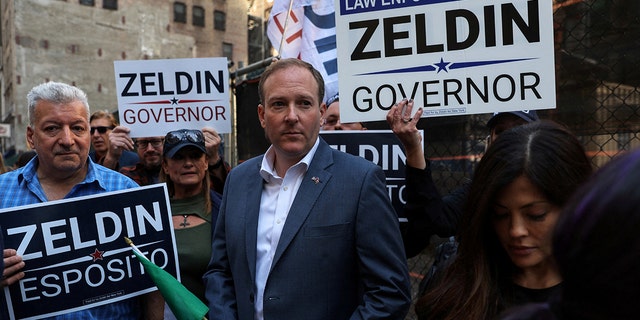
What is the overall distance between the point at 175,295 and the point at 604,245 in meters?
2.39

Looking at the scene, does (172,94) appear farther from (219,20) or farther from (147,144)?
(219,20)

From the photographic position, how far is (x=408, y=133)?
2.78 meters

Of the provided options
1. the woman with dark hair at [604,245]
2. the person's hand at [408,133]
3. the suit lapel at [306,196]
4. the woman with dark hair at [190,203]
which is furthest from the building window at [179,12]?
the woman with dark hair at [604,245]

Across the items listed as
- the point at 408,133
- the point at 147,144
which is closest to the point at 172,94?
the point at 147,144

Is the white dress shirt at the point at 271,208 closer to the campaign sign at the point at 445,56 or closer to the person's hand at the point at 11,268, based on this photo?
the campaign sign at the point at 445,56

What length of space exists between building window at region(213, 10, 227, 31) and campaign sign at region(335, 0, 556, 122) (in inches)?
1651

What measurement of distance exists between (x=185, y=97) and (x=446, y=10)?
2.42 metres

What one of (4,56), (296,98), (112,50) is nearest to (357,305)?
(296,98)

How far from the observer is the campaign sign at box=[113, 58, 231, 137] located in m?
4.55

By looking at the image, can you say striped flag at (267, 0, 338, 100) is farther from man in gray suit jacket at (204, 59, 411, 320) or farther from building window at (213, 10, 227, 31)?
building window at (213, 10, 227, 31)

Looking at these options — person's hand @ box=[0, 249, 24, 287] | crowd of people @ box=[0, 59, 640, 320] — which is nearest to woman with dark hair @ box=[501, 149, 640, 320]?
crowd of people @ box=[0, 59, 640, 320]

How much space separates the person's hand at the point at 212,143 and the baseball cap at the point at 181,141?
1.15ft

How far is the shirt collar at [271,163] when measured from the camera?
2559 mm

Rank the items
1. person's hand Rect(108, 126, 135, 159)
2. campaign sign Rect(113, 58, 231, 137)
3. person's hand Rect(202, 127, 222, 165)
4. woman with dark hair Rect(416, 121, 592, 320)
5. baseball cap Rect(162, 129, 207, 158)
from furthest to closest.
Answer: campaign sign Rect(113, 58, 231, 137)
person's hand Rect(108, 126, 135, 159)
person's hand Rect(202, 127, 222, 165)
baseball cap Rect(162, 129, 207, 158)
woman with dark hair Rect(416, 121, 592, 320)
